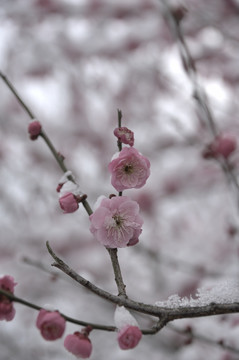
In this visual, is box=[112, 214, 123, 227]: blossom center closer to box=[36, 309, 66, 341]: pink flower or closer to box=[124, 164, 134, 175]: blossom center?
box=[124, 164, 134, 175]: blossom center

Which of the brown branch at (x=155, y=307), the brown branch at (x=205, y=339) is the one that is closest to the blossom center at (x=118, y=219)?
the brown branch at (x=155, y=307)

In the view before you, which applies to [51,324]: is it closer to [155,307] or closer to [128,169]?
[155,307]

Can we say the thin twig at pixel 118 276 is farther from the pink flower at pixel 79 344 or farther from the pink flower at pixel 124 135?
the pink flower at pixel 124 135

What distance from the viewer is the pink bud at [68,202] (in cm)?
93

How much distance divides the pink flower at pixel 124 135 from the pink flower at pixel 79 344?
17.6 inches

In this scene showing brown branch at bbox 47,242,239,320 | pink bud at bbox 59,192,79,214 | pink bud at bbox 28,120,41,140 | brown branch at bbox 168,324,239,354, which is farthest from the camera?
brown branch at bbox 168,324,239,354

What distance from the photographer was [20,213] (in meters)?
4.41

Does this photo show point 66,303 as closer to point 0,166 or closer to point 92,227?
point 0,166

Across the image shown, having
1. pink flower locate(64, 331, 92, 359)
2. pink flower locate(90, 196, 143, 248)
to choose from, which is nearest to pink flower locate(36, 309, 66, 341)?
pink flower locate(64, 331, 92, 359)

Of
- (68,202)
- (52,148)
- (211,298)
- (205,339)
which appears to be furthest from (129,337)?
(205,339)

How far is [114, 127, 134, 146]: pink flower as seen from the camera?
2.93 feet

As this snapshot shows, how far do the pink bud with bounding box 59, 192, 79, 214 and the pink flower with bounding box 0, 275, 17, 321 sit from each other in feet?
0.73

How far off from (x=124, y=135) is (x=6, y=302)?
458mm

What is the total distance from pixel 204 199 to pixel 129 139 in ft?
15.2
